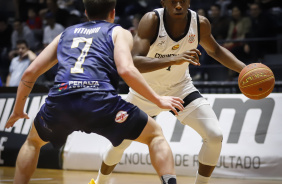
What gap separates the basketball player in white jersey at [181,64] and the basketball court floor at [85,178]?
117 cm

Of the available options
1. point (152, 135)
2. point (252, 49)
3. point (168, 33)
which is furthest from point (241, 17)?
point (152, 135)

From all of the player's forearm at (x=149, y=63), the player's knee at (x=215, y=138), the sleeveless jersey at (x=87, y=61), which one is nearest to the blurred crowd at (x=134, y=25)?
the player's knee at (x=215, y=138)

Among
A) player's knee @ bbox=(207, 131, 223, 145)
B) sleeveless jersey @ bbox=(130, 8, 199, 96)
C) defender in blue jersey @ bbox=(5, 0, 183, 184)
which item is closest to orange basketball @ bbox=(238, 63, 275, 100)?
player's knee @ bbox=(207, 131, 223, 145)

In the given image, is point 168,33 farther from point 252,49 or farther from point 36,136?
point 252,49

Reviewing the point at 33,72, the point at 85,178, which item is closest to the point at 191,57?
the point at 33,72

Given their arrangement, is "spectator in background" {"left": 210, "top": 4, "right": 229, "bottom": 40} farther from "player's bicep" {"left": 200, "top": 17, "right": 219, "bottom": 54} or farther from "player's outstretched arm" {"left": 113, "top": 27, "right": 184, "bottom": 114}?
"player's outstretched arm" {"left": 113, "top": 27, "right": 184, "bottom": 114}

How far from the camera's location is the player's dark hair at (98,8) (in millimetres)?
3717

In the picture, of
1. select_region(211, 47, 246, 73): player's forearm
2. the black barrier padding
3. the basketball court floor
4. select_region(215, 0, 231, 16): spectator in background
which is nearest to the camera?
select_region(211, 47, 246, 73): player's forearm

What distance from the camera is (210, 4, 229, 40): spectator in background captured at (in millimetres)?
10117

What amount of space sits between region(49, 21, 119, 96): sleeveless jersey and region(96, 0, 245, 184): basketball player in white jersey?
896 millimetres

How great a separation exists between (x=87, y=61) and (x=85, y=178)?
3.29 metres

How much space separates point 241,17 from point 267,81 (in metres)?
5.51

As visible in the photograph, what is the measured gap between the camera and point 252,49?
962 centimetres

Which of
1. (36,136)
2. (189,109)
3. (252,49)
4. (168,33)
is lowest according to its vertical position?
(252,49)
